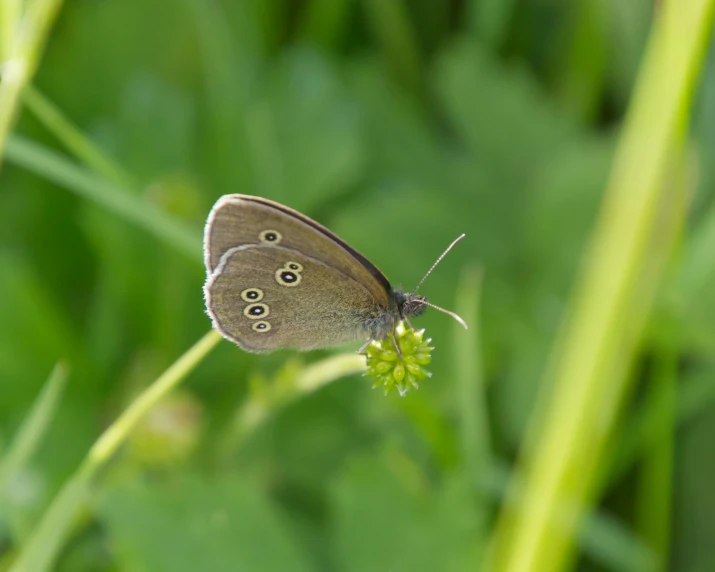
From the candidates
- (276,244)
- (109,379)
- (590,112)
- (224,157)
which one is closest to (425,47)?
(590,112)

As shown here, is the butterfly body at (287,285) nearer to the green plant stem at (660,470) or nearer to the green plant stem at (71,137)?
the green plant stem at (71,137)

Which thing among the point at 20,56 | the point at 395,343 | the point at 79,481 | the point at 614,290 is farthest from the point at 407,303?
the point at 20,56

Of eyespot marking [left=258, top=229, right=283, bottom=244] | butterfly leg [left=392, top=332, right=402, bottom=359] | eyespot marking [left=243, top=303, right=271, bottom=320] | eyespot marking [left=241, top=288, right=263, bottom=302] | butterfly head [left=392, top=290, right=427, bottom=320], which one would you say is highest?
eyespot marking [left=258, top=229, right=283, bottom=244]

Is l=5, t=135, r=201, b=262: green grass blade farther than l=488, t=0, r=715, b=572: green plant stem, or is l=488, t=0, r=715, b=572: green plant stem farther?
l=5, t=135, r=201, b=262: green grass blade

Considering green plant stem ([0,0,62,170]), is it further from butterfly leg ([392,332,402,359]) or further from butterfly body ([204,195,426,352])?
butterfly leg ([392,332,402,359])

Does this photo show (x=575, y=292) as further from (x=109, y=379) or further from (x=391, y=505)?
(x=109, y=379)

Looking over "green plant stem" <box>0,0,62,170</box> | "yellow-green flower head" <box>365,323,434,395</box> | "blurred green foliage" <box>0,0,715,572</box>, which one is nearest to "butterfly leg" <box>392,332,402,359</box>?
"yellow-green flower head" <box>365,323,434,395</box>

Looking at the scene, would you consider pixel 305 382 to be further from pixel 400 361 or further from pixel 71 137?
pixel 71 137
